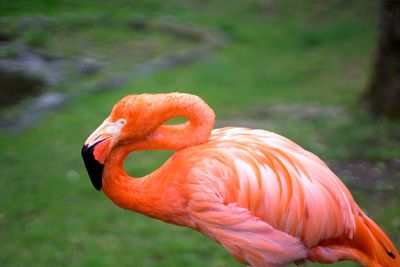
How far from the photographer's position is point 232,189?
2891 mm

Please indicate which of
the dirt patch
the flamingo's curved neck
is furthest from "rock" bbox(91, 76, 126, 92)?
the flamingo's curved neck

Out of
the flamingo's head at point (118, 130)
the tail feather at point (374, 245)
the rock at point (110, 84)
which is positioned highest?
the flamingo's head at point (118, 130)

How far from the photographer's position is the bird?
9.36 feet

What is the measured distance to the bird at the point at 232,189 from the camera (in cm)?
285

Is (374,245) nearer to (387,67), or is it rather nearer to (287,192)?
(287,192)

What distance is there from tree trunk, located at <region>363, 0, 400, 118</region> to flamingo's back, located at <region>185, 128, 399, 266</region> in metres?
3.42

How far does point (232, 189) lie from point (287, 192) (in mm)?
315

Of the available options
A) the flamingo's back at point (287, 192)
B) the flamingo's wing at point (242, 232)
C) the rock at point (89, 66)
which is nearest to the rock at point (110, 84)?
the rock at point (89, 66)

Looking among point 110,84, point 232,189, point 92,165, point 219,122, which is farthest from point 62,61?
point 232,189

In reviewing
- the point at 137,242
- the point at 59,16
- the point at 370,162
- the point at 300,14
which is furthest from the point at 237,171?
the point at 300,14

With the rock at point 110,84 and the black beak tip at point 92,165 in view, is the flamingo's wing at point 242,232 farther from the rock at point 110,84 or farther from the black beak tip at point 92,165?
the rock at point 110,84

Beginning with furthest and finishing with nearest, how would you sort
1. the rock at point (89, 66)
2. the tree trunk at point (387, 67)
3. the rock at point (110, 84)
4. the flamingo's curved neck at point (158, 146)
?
the rock at point (89, 66), the rock at point (110, 84), the tree trunk at point (387, 67), the flamingo's curved neck at point (158, 146)

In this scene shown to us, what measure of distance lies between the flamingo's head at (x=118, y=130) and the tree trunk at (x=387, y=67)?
13.1ft

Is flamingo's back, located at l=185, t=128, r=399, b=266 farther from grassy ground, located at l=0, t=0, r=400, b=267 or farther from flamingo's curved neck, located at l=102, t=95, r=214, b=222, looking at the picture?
grassy ground, located at l=0, t=0, r=400, b=267
